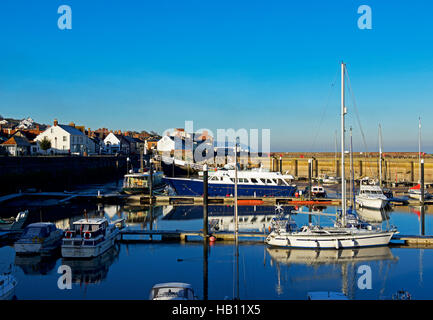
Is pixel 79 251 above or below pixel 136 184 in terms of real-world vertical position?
below

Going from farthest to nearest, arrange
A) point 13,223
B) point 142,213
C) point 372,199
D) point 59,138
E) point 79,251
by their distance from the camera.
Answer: point 59,138 → point 372,199 → point 142,213 → point 13,223 → point 79,251

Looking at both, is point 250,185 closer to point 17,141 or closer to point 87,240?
point 87,240

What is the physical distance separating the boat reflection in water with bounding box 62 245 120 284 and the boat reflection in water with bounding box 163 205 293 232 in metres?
8.78

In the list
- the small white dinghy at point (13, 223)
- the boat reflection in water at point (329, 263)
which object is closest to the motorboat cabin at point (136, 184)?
the small white dinghy at point (13, 223)

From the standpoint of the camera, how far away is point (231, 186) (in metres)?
44.3

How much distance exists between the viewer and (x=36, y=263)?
20047 millimetres

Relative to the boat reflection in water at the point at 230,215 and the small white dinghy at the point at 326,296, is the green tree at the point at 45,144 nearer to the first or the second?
the boat reflection in water at the point at 230,215

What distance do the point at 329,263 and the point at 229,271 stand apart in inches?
210

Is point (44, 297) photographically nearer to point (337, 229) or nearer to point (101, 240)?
point (101, 240)

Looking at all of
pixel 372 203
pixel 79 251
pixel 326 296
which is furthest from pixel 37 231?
pixel 372 203
